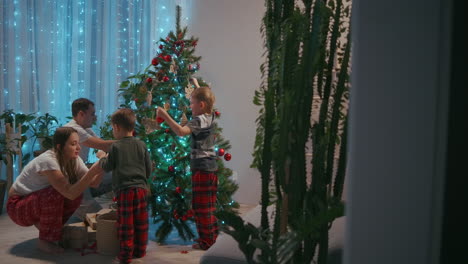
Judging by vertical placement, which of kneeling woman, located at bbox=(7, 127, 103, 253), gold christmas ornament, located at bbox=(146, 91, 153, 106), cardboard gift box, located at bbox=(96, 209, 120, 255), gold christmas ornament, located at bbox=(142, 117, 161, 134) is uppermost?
gold christmas ornament, located at bbox=(146, 91, 153, 106)

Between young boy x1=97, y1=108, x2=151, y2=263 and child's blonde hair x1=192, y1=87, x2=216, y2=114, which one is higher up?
child's blonde hair x1=192, y1=87, x2=216, y2=114

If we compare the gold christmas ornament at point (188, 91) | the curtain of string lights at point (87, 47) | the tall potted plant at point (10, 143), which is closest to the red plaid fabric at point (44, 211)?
the gold christmas ornament at point (188, 91)

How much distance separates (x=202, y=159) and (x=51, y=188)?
1.04m

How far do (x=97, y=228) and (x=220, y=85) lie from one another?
262 cm

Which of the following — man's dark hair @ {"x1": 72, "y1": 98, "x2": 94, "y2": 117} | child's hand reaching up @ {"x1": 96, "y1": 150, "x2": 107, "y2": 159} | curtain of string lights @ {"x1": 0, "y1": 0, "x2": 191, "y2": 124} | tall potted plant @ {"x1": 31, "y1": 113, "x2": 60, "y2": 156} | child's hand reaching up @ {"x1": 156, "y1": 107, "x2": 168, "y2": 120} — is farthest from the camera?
curtain of string lights @ {"x1": 0, "y1": 0, "x2": 191, "y2": 124}

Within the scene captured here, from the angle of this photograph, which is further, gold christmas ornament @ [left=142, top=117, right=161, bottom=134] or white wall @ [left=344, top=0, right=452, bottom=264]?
gold christmas ornament @ [left=142, top=117, right=161, bottom=134]

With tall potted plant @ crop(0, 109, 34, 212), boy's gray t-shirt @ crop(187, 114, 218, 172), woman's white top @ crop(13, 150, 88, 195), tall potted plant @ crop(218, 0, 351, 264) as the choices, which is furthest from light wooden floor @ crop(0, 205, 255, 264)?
tall potted plant @ crop(218, 0, 351, 264)

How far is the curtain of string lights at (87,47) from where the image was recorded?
16.7 feet

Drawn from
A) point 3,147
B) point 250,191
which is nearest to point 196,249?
point 250,191

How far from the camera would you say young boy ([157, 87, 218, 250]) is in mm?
3123

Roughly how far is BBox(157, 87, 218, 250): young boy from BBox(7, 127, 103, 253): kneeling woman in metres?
0.64

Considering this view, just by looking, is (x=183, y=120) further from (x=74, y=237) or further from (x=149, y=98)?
(x=74, y=237)

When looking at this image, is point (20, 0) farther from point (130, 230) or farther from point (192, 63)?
point (130, 230)

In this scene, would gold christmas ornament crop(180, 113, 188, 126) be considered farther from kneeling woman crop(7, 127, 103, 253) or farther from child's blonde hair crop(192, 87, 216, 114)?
kneeling woman crop(7, 127, 103, 253)
